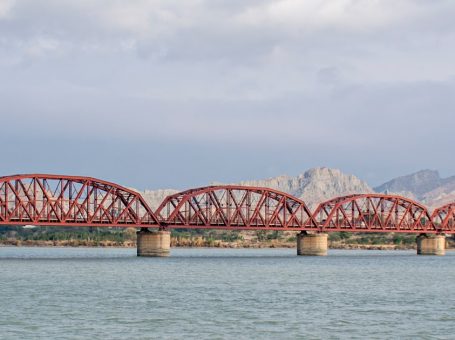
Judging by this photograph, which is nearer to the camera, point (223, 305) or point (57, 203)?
point (223, 305)

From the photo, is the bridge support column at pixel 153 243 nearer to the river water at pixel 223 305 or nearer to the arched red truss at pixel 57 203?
the arched red truss at pixel 57 203

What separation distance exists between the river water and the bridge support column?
182 feet

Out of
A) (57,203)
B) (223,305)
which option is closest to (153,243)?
(57,203)

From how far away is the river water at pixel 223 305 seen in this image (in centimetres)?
6211

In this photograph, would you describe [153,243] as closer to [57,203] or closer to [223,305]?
[57,203]

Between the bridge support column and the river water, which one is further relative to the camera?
the bridge support column

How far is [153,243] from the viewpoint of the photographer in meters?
180

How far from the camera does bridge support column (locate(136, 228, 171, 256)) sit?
17975 centimetres

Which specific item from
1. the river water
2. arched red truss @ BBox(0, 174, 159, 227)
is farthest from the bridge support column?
the river water

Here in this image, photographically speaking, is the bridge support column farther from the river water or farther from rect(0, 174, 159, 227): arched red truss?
the river water

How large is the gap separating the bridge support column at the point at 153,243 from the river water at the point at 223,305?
55.3 m

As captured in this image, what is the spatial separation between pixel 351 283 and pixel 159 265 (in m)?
44.2

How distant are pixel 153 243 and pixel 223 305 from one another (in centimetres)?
10333

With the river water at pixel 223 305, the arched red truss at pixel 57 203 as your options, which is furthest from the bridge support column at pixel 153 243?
the river water at pixel 223 305
